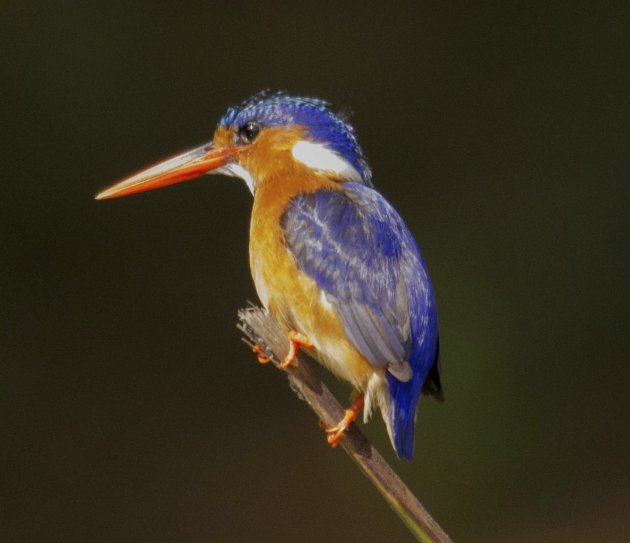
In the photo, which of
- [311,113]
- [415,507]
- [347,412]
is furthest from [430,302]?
[311,113]

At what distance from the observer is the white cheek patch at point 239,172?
206 cm

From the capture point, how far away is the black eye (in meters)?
2.06

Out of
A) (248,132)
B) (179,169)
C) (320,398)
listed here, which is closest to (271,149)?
(248,132)

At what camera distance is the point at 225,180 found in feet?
11.9

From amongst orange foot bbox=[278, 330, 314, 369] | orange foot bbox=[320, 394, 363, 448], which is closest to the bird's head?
orange foot bbox=[278, 330, 314, 369]

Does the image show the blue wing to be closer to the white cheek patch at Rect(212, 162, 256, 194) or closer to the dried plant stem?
the dried plant stem

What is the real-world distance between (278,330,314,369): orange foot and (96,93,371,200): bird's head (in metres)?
0.33

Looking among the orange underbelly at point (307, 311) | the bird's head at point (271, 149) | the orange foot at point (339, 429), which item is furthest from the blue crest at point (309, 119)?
the orange foot at point (339, 429)

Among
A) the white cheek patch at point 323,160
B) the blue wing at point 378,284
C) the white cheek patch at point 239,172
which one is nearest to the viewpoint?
the blue wing at point 378,284

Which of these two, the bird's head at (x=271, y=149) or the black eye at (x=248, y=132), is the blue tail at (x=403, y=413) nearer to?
the bird's head at (x=271, y=149)

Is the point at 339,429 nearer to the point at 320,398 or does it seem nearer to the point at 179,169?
the point at 320,398

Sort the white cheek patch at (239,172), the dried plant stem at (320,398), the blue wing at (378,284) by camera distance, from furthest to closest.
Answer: the white cheek patch at (239,172) → the blue wing at (378,284) → the dried plant stem at (320,398)

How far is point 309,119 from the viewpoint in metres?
1.99

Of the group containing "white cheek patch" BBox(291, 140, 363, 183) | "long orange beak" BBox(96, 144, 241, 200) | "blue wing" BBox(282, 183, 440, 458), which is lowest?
"blue wing" BBox(282, 183, 440, 458)
